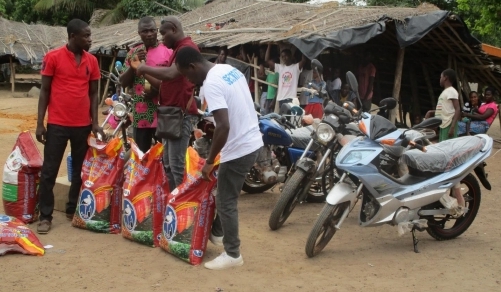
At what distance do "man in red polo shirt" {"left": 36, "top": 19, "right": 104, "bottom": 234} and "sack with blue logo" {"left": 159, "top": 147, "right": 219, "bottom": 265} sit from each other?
126cm

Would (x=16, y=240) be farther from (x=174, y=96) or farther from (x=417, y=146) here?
(x=417, y=146)

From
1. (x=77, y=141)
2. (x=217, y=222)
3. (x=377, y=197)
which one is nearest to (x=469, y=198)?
(x=377, y=197)

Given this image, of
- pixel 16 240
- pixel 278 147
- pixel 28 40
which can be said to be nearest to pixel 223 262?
pixel 16 240

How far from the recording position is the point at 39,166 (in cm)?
519

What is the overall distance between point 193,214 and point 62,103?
1.59m

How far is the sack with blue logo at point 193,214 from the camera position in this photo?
429cm

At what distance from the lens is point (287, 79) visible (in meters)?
10.7

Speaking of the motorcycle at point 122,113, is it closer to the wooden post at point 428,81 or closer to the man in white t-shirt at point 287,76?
the man in white t-shirt at point 287,76

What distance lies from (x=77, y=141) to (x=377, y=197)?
8.44 ft

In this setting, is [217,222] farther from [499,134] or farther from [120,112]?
[499,134]

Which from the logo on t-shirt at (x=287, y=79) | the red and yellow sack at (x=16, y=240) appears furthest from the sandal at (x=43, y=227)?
the logo on t-shirt at (x=287, y=79)

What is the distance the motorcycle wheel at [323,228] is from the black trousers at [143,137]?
182cm

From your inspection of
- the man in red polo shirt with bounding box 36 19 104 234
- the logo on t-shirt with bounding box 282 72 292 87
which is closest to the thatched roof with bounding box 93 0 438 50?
the logo on t-shirt with bounding box 282 72 292 87

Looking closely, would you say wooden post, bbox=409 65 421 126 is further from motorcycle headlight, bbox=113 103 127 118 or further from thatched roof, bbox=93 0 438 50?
motorcycle headlight, bbox=113 103 127 118
